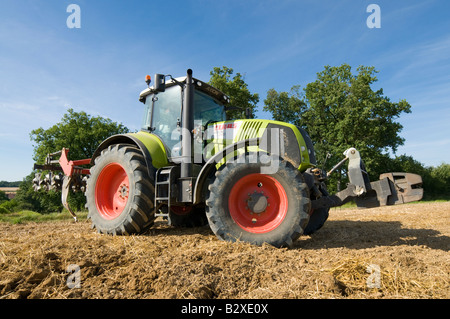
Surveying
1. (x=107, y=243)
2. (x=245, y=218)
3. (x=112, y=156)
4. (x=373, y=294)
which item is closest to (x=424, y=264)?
(x=373, y=294)

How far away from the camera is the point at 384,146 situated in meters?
26.7

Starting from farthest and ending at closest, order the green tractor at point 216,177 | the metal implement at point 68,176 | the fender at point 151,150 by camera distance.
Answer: the metal implement at point 68,176 < the fender at point 151,150 < the green tractor at point 216,177

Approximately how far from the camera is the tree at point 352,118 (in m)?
25.5

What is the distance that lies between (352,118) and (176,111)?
Result: 80.4 feet

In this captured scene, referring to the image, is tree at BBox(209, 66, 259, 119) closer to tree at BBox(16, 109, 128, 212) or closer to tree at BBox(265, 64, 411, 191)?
tree at BBox(265, 64, 411, 191)

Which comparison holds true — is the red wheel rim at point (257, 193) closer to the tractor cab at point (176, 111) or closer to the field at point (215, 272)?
the field at point (215, 272)

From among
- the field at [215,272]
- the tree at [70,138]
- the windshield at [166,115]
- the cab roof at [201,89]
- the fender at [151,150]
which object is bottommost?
the field at [215,272]

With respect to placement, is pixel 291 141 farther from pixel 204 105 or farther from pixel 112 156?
pixel 112 156

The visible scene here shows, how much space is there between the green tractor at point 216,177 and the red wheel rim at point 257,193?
14 mm

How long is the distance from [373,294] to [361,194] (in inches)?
77.0

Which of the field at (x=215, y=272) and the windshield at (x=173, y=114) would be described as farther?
the windshield at (x=173, y=114)

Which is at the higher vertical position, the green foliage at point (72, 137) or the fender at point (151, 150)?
the green foliage at point (72, 137)

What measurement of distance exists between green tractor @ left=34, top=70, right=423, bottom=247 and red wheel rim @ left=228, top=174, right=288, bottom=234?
0.01 metres

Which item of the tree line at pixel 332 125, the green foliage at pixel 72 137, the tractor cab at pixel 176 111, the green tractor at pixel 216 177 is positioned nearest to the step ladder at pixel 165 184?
the green tractor at pixel 216 177
